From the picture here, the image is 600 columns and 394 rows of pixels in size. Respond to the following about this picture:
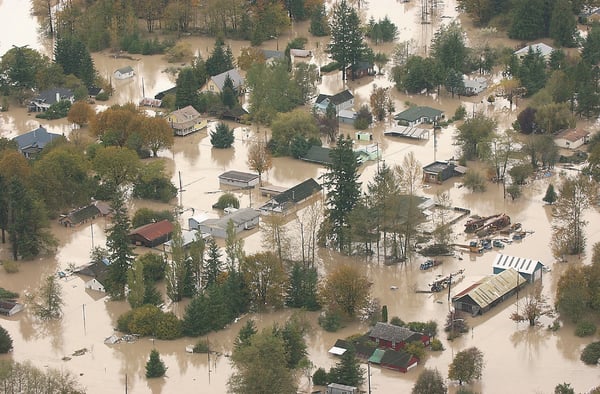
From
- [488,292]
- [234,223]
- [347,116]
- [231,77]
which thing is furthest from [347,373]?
[231,77]

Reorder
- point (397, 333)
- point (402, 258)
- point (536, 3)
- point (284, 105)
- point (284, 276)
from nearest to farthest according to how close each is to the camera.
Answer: point (397, 333)
point (284, 276)
point (402, 258)
point (284, 105)
point (536, 3)

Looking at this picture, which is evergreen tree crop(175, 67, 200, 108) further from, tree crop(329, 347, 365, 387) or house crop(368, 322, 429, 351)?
tree crop(329, 347, 365, 387)

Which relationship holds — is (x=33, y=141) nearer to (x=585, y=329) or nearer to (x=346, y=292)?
(x=346, y=292)

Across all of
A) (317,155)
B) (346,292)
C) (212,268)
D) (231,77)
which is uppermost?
(231,77)

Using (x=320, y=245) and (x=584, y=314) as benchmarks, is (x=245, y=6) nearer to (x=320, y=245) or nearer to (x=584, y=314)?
(x=320, y=245)

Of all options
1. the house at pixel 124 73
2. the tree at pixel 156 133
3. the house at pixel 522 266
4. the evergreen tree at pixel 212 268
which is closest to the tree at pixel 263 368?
the evergreen tree at pixel 212 268

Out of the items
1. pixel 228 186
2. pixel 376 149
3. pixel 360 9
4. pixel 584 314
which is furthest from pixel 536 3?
pixel 584 314
